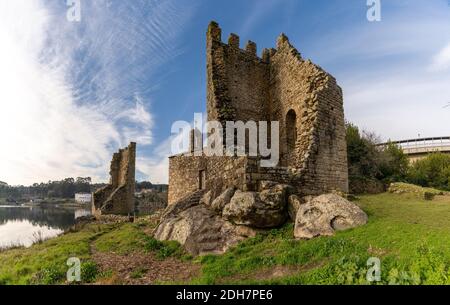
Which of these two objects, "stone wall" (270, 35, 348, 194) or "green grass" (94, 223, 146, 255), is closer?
"green grass" (94, 223, 146, 255)

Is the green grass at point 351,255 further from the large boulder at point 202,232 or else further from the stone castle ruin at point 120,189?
the stone castle ruin at point 120,189

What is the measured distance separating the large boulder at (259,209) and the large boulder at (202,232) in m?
0.33

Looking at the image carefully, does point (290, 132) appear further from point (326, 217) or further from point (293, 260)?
point (293, 260)

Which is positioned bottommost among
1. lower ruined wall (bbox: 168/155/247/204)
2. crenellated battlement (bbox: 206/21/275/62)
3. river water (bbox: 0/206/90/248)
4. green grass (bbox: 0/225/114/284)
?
river water (bbox: 0/206/90/248)

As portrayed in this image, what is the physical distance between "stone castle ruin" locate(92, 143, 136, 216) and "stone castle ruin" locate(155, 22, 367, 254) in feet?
29.1

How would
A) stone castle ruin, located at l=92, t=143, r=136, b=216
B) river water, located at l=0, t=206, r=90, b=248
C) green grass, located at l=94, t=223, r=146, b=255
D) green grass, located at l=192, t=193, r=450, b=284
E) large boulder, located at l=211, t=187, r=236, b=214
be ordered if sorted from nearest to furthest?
1. green grass, located at l=192, t=193, r=450, b=284
2. green grass, located at l=94, t=223, r=146, b=255
3. large boulder, located at l=211, t=187, r=236, b=214
4. river water, located at l=0, t=206, r=90, b=248
5. stone castle ruin, located at l=92, t=143, r=136, b=216

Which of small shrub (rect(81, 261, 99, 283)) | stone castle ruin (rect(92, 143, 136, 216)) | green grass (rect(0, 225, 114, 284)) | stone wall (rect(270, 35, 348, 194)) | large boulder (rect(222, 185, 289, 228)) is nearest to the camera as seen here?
small shrub (rect(81, 261, 99, 283))

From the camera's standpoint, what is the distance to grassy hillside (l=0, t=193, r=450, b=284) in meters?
5.61

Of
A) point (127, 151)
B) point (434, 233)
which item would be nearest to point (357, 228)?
point (434, 233)

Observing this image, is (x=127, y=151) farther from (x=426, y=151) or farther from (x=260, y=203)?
(x=426, y=151)

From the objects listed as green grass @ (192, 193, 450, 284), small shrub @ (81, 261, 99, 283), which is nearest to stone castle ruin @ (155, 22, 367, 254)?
green grass @ (192, 193, 450, 284)

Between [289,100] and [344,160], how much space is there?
481cm

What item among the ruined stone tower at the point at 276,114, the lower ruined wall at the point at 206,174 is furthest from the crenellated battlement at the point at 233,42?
the lower ruined wall at the point at 206,174

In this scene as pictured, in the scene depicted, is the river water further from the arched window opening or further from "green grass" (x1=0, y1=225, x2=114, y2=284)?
the arched window opening
